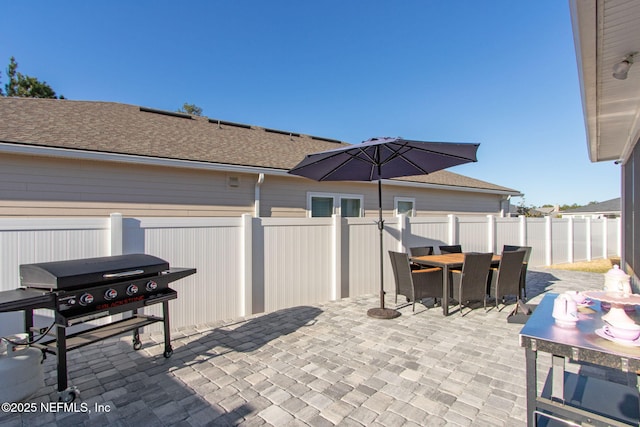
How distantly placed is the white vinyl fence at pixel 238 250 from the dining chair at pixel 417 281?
111cm

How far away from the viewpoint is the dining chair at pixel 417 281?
16.8 feet

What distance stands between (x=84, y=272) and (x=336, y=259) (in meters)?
4.03

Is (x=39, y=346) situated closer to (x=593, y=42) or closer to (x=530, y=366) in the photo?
(x=530, y=366)

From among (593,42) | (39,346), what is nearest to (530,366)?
(593,42)

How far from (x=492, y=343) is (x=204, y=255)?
161 inches

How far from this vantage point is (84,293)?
264 centimetres

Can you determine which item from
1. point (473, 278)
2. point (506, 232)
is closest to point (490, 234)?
point (506, 232)

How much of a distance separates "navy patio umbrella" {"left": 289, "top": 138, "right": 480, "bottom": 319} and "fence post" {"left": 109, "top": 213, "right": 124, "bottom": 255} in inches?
105

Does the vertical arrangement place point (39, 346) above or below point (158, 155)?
below

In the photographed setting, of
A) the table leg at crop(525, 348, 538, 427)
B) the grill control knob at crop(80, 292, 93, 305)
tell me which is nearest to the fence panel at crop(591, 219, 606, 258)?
the table leg at crop(525, 348, 538, 427)

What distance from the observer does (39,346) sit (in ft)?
9.12

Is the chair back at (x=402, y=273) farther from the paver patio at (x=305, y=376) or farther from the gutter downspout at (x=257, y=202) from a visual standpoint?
the gutter downspout at (x=257, y=202)

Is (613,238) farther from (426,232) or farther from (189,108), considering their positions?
(189,108)

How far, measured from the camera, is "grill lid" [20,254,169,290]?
99.7 inches
